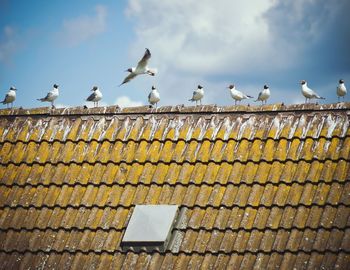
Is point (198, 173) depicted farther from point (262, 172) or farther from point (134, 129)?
point (134, 129)

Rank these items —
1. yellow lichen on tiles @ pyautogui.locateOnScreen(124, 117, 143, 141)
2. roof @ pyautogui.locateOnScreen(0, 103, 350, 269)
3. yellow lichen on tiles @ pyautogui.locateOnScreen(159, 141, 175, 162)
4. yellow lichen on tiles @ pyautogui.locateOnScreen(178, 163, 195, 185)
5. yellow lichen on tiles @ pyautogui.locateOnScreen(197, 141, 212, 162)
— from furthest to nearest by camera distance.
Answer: yellow lichen on tiles @ pyautogui.locateOnScreen(124, 117, 143, 141) < yellow lichen on tiles @ pyautogui.locateOnScreen(159, 141, 175, 162) < yellow lichen on tiles @ pyautogui.locateOnScreen(197, 141, 212, 162) < yellow lichen on tiles @ pyautogui.locateOnScreen(178, 163, 195, 185) < roof @ pyautogui.locateOnScreen(0, 103, 350, 269)

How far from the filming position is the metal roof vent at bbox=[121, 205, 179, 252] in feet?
45.4

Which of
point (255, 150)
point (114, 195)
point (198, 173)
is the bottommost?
point (114, 195)

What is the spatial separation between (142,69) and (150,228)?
7.61 meters

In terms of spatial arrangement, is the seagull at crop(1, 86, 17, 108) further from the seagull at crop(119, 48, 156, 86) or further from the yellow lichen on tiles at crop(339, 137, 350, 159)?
the yellow lichen on tiles at crop(339, 137, 350, 159)

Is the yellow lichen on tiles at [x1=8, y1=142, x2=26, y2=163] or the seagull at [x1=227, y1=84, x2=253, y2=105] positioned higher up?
the seagull at [x1=227, y1=84, x2=253, y2=105]

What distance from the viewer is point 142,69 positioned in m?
21.1

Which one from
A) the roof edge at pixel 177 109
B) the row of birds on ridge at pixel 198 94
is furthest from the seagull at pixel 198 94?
the roof edge at pixel 177 109

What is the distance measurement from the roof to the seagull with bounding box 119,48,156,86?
3.87 meters

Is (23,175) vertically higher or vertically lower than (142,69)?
lower

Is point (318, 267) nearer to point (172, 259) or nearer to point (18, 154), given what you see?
point (172, 259)

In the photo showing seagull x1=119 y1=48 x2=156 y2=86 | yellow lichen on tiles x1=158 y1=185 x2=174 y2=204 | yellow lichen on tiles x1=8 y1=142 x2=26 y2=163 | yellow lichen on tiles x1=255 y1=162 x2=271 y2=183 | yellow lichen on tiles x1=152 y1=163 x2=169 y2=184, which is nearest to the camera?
yellow lichen on tiles x1=255 y1=162 x2=271 y2=183

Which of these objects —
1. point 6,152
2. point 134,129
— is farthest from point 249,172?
point 6,152

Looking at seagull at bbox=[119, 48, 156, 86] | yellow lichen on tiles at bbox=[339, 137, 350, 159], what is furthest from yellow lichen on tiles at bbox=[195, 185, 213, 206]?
Result: seagull at bbox=[119, 48, 156, 86]
